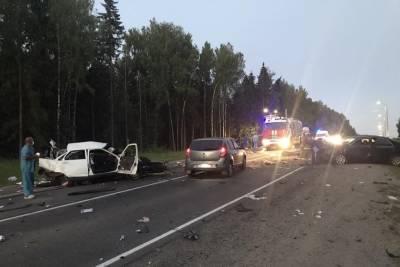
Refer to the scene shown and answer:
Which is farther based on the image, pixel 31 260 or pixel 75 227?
pixel 75 227

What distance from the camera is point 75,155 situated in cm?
1952

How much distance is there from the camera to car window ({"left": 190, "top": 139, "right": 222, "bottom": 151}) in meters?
20.3

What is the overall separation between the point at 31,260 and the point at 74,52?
141ft

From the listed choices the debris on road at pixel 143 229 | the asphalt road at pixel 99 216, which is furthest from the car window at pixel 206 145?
the debris on road at pixel 143 229

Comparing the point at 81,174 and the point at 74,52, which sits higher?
→ the point at 74,52

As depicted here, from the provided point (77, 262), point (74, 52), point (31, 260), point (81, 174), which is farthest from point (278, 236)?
point (74, 52)

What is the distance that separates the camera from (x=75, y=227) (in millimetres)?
10008

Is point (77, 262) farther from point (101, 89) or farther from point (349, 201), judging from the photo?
point (101, 89)

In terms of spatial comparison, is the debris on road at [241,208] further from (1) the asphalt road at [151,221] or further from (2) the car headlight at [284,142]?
(2) the car headlight at [284,142]

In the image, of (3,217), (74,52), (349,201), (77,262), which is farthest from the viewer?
(74,52)

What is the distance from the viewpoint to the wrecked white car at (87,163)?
19.3m

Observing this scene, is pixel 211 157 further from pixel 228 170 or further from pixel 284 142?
pixel 284 142

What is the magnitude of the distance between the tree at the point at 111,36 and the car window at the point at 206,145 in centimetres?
4039

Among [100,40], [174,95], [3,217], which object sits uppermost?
[100,40]
